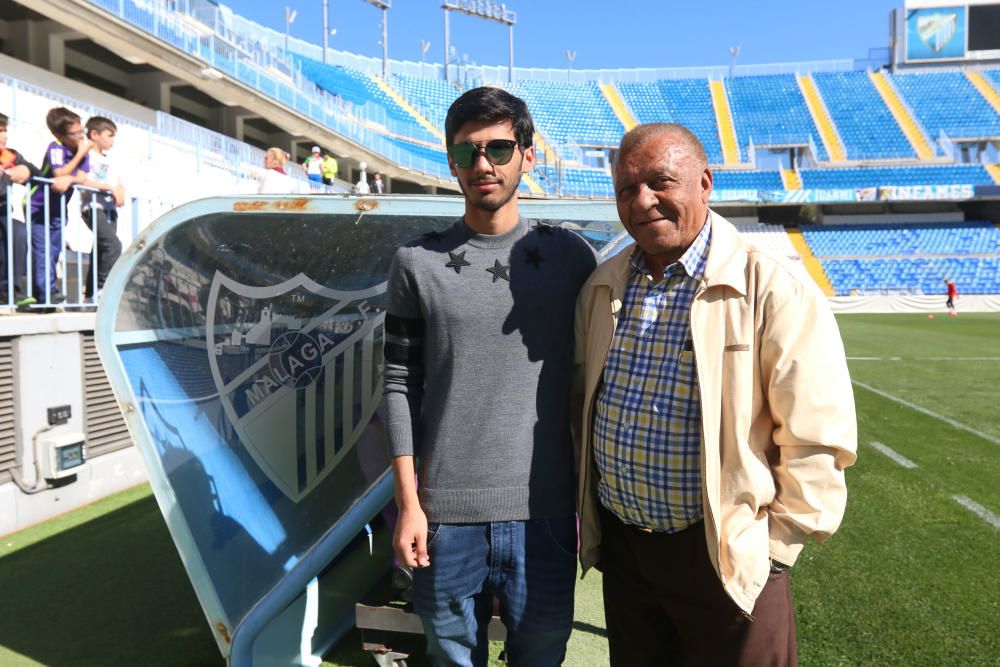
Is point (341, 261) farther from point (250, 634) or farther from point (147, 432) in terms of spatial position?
point (250, 634)

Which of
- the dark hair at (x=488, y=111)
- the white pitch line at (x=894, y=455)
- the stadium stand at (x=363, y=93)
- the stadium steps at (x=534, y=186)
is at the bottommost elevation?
the white pitch line at (x=894, y=455)

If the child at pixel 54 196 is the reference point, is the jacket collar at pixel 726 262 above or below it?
below

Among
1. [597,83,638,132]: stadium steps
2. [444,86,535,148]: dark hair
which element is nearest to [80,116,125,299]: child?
[444,86,535,148]: dark hair

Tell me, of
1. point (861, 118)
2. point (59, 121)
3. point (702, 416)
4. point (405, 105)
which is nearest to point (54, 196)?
point (59, 121)

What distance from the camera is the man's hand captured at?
1.76 metres

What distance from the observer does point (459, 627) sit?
183 centimetres

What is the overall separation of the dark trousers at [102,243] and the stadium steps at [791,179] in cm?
4020

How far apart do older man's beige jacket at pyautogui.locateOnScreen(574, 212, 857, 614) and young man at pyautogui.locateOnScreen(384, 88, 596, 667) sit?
1.27ft

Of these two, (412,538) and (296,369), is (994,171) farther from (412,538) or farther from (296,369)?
(412,538)

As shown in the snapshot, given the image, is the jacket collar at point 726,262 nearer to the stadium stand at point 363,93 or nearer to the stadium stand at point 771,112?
the stadium stand at point 363,93

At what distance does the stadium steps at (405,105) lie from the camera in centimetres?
A: 3959

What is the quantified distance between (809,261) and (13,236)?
35.9 meters

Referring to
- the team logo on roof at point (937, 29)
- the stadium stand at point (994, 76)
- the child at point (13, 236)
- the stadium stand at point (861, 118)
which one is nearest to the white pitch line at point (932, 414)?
the child at point (13, 236)

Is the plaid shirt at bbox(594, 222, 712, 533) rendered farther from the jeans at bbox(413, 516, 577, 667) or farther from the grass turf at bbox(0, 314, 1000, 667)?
the grass turf at bbox(0, 314, 1000, 667)
